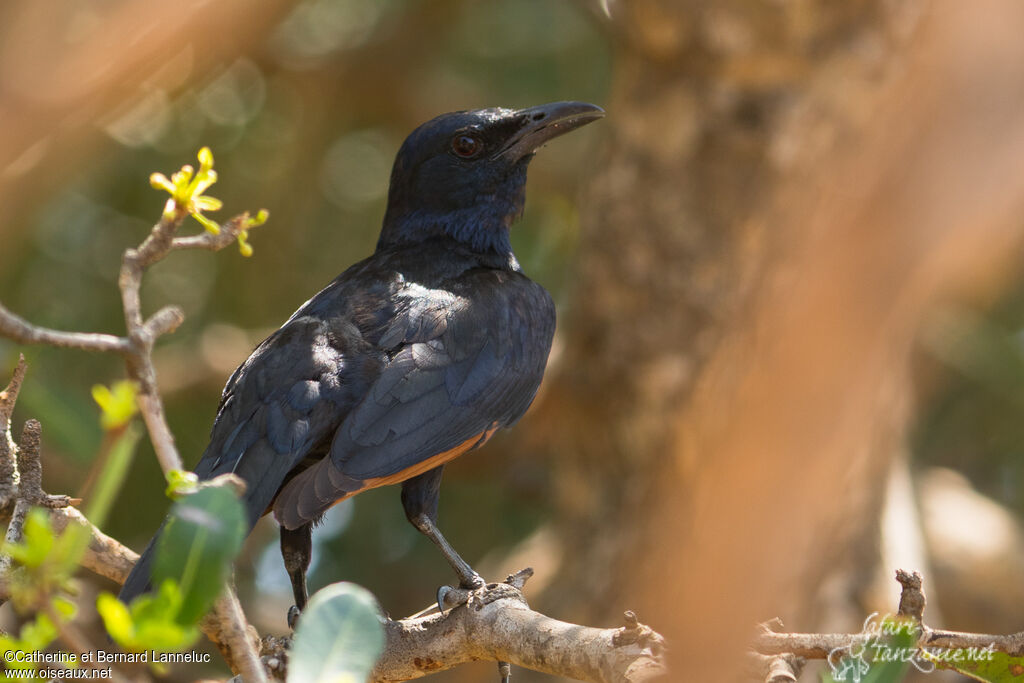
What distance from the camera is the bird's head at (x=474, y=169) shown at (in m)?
4.12

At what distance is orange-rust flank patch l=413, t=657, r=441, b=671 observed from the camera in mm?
2979

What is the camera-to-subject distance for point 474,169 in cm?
417

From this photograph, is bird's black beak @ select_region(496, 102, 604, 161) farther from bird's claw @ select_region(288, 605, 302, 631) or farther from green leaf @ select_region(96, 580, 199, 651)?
→ green leaf @ select_region(96, 580, 199, 651)

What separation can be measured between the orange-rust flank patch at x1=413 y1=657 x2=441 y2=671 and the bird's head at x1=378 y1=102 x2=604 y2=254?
162cm

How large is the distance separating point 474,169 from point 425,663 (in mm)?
1903

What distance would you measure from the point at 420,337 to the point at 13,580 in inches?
61.1

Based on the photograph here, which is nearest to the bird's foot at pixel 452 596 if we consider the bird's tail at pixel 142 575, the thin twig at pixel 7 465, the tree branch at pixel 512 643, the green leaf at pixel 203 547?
the tree branch at pixel 512 643

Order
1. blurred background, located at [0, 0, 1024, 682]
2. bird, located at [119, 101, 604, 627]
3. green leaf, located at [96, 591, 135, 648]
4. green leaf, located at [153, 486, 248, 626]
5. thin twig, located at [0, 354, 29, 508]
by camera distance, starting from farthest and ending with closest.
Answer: bird, located at [119, 101, 604, 627] < blurred background, located at [0, 0, 1024, 682] < thin twig, located at [0, 354, 29, 508] < green leaf, located at [153, 486, 248, 626] < green leaf, located at [96, 591, 135, 648]

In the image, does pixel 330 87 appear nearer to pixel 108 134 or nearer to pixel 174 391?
pixel 108 134

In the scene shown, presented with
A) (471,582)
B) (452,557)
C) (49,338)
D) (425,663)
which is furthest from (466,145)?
(49,338)

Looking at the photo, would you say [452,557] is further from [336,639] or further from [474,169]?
[336,639]

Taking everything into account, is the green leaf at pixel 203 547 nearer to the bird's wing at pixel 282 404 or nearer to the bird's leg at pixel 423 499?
the bird's wing at pixel 282 404

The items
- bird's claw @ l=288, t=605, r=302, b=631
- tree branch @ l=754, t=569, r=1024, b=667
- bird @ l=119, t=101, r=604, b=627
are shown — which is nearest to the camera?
tree branch @ l=754, t=569, r=1024, b=667

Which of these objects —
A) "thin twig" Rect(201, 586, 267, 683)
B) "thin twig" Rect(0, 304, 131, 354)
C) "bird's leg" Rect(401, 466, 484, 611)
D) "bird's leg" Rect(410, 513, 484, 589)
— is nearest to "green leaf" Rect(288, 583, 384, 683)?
"thin twig" Rect(201, 586, 267, 683)
